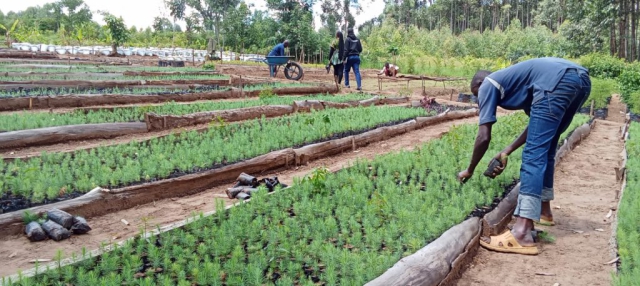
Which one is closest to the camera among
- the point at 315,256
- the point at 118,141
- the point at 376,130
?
the point at 315,256

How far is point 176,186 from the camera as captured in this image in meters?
5.42

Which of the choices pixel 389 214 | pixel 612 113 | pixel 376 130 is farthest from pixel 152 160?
pixel 612 113

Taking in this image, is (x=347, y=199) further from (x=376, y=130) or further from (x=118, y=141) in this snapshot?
(x=118, y=141)

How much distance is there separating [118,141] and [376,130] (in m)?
4.01

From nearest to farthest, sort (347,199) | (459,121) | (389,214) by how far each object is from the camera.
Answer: (389,214) < (347,199) < (459,121)

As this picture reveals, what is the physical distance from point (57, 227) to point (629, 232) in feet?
14.4

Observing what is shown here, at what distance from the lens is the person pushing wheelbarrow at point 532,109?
3.94 metres

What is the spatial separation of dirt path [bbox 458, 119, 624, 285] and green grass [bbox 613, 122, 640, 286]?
0.18 metres

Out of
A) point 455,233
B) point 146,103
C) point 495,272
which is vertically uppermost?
point 146,103

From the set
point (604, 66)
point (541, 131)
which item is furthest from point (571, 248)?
point (604, 66)

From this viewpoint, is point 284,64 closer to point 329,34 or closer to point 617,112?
point 617,112

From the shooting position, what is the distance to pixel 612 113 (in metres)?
14.7

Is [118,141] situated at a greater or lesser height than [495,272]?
greater

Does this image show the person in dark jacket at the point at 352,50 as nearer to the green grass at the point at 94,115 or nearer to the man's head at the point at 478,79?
the green grass at the point at 94,115
